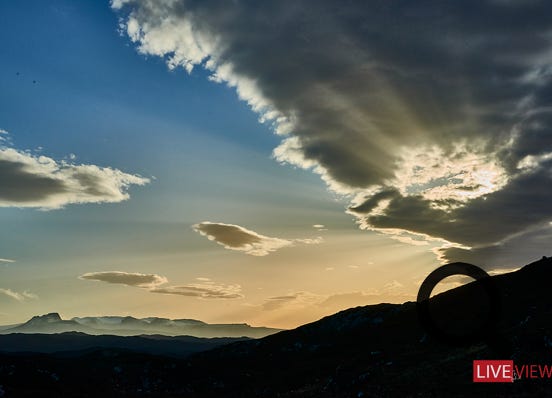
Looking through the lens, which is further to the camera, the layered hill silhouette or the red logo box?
the layered hill silhouette

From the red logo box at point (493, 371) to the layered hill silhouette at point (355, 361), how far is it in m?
1.14

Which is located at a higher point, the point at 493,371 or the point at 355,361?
the point at 493,371

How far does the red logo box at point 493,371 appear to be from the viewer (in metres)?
42.5

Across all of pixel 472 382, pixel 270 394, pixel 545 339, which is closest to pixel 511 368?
pixel 472 382

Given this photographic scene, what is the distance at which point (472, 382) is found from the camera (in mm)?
43531

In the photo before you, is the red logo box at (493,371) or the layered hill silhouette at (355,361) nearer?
the red logo box at (493,371)

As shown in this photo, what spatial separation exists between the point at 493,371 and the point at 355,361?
33284mm

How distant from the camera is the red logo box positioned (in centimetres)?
4253

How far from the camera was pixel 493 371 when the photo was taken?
1769 inches

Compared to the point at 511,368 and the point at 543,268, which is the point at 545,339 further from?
the point at 543,268

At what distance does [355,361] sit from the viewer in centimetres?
7531

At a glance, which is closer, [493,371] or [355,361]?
[493,371]

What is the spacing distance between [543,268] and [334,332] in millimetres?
63514

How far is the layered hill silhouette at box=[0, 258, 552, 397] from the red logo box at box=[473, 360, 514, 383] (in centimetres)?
114
